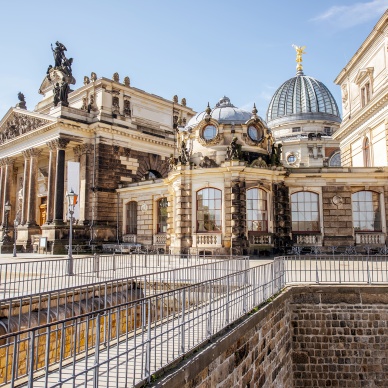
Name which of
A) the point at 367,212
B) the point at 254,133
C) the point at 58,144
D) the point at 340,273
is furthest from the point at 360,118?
the point at 58,144

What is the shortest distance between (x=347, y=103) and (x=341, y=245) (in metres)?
15.3

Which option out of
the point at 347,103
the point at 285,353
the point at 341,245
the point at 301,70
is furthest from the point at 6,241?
the point at 301,70

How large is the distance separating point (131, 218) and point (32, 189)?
8557 mm

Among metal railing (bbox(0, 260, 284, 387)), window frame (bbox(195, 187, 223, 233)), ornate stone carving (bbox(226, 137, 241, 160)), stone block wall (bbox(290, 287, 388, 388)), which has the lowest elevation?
stone block wall (bbox(290, 287, 388, 388))

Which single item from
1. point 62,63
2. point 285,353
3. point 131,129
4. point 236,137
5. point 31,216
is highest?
point 62,63

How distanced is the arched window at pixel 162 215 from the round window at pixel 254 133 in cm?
824

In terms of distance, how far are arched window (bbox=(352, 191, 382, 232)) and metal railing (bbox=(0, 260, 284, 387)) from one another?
1384 cm

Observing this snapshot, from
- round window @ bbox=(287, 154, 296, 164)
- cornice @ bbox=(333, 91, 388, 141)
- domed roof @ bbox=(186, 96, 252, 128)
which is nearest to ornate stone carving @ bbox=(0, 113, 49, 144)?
domed roof @ bbox=(186, 96, 252, 128)

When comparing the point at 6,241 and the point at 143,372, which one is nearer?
the point at 143,372

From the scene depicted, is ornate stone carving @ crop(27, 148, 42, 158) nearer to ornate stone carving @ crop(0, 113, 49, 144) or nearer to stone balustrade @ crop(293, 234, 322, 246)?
ornate stone carving @ crop(0, 113, 49, 144)

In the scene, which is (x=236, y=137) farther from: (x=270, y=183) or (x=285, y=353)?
(x=285, y=353)

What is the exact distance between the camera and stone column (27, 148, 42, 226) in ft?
106

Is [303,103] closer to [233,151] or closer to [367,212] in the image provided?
[367,212]

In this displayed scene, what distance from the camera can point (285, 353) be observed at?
11.4 meters
